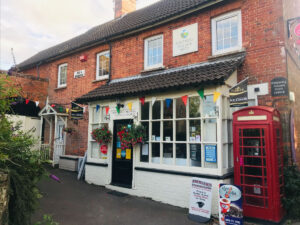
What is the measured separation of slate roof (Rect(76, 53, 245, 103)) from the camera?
6.33m

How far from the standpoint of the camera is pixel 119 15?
50.7 feet

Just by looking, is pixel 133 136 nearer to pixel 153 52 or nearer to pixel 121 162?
pixel 121 162

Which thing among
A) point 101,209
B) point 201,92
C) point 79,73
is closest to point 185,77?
point 201,92

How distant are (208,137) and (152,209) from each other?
254 cm

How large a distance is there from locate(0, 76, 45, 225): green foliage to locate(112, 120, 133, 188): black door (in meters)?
5.02

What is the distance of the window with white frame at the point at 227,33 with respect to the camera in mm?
7453

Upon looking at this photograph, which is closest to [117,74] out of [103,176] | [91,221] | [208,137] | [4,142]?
[103,176]

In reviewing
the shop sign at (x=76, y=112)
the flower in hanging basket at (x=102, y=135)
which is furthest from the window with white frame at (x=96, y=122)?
the shop sign at (x=76, y=112)

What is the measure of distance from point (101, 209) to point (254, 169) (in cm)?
423

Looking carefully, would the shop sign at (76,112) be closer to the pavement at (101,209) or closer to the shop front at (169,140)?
the shop front at (169,140)

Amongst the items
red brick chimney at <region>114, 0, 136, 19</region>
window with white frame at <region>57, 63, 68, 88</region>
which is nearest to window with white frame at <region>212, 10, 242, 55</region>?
red brick chimney at <region>114, 0, 136, 19</region>

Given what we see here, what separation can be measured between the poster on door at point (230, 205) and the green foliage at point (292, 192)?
1.42 m

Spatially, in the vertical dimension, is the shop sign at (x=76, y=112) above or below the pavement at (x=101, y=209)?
above

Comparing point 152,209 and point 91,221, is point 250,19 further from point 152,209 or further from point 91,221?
point 91,221
